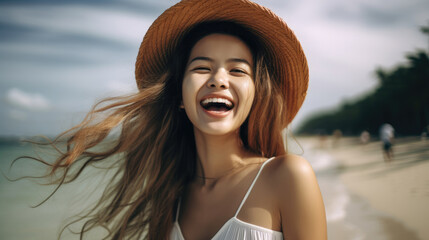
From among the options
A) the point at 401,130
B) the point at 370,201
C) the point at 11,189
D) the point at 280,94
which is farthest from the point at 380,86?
the point at 280,94

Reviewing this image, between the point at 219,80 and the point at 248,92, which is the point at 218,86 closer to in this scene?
the point at 219,80

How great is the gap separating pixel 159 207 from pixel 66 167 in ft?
2.62

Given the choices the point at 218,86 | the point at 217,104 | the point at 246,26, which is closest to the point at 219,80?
the point at 218,86

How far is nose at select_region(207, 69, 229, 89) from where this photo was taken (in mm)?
1833

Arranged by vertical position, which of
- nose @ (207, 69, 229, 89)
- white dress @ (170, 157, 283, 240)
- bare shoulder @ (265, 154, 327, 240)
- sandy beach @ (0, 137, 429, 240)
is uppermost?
nose @ (207, 69, 229, 89)

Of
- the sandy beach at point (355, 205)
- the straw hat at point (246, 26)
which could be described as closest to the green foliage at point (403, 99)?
the sandy beach at point (355, 205)

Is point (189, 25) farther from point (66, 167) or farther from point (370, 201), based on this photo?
point (370, 201)

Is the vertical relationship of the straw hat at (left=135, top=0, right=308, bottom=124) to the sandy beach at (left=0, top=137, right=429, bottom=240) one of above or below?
above

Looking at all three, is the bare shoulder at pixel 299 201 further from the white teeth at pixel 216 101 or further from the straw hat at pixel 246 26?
the straw hat at pixel 246 26

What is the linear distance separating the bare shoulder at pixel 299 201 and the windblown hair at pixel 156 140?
18.2 inches

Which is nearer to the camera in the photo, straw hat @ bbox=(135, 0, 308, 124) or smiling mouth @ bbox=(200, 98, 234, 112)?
smiling mouth @ bbox=(200, 98, 234, 112)

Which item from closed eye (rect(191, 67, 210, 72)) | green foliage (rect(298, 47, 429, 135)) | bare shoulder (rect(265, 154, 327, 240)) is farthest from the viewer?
green foliage (rect(298, 47, 429, 135))

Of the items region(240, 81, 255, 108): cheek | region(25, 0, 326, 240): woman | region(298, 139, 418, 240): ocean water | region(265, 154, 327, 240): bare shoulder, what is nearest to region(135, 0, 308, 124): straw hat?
region(25, 0, 326, 240): woman

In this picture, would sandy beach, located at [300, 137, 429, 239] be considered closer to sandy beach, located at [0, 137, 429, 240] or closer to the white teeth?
sandy beach, located at [0, 137, 429, 240]
